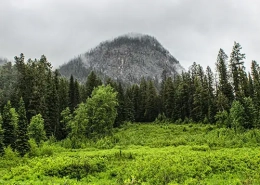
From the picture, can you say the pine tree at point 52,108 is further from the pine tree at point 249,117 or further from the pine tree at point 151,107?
the pine tree at point 249,117

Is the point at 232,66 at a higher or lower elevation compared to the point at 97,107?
higher

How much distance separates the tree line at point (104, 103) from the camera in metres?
47.3

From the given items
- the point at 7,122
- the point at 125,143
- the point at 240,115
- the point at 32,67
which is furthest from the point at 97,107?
the point at 240,115

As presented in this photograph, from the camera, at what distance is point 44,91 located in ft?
210

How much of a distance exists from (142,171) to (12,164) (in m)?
15.0

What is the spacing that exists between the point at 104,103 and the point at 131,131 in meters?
11.1

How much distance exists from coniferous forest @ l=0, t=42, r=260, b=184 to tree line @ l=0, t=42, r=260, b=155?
0.20m

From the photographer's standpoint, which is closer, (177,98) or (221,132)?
(221,132)

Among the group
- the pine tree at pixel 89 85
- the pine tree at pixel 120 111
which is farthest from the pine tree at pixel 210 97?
the pine tree at pixel 89 85

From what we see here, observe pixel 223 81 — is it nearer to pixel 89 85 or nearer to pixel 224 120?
pixel 224 120

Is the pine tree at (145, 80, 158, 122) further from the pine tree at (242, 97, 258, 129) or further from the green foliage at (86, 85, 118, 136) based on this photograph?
the pine tree at (242, 97, 258, 129)

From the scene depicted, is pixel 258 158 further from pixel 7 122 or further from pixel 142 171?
pixel 7 122

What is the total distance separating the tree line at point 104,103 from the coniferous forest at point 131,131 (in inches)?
7.9

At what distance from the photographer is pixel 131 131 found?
63.2 metres
